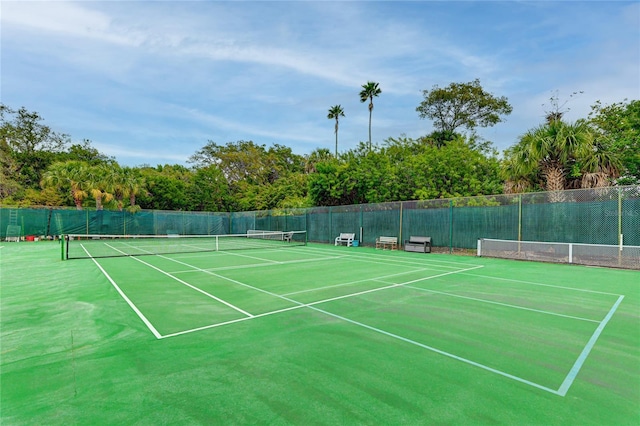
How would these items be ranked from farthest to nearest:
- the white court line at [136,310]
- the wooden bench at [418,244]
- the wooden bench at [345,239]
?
1. the wooden bench at [345,239]
2. the wooden bench at [418,244]
3. the white court line at [136,310]

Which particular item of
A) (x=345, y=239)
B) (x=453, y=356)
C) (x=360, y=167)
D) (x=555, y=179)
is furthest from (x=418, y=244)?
(x=453, y=356)

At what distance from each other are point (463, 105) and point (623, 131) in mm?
15718

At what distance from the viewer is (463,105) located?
105ft

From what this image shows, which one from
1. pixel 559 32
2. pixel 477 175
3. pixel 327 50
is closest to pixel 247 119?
pixel 327 50

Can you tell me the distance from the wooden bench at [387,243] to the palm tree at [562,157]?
6508 mm

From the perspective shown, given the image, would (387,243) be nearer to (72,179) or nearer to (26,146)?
(72,179)

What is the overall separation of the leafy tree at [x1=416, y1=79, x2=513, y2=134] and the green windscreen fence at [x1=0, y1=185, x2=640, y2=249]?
18567mm

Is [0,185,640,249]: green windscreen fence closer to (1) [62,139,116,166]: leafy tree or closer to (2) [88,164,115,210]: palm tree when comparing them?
(2) [88,164,115,210]: palm tree

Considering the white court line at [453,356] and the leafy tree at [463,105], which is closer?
the white court line at [453,356]

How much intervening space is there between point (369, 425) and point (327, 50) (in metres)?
17.1

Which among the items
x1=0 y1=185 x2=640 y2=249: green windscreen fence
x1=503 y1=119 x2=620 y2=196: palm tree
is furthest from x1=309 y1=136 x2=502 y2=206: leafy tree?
x1=503 y1=119 x2=620 y2=196: palm tree

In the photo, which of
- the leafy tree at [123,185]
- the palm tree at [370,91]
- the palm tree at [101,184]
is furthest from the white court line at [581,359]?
the palm tree at [370,91]

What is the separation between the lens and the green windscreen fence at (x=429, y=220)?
11.0 m

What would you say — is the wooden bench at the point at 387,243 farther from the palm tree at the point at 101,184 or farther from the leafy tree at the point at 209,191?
the leafy tree at the point at 209,191
